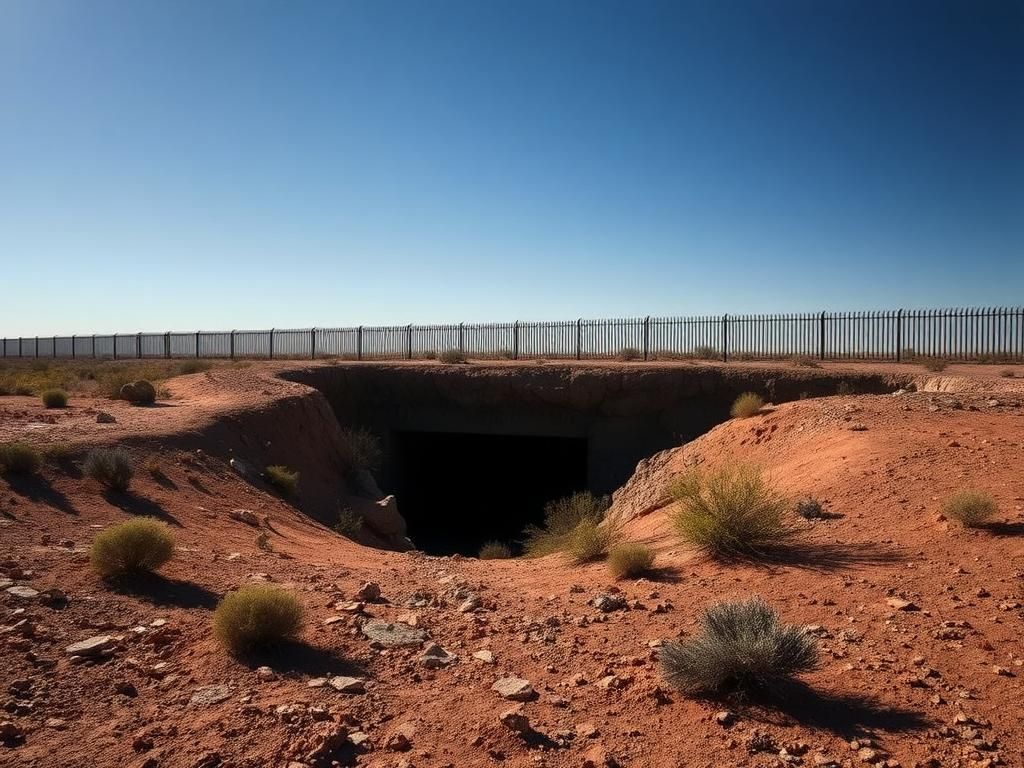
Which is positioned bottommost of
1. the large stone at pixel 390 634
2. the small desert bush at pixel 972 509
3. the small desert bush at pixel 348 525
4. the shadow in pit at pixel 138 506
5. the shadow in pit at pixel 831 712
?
the small desert bush at pixel 348 525

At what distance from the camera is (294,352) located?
37.1m

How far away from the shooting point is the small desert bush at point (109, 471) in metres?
9.92

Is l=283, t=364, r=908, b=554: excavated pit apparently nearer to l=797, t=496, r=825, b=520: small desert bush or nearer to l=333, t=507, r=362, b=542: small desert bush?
l=333, t=507, r=362, b=542: small desert bush

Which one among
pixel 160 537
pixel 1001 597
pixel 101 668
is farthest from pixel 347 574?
pixel 1001 597

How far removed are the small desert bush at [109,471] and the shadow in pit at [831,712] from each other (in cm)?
860

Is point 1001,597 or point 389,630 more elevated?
point 1001,597

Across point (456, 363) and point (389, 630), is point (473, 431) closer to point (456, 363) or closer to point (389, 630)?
point (456, 363)

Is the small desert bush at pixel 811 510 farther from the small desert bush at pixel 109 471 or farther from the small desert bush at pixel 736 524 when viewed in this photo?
the small desert bush at pixel 109 471

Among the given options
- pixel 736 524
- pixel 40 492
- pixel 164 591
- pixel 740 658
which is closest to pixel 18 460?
pixel 40 492

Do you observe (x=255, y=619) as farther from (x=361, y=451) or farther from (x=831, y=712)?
(x=361, y=451)

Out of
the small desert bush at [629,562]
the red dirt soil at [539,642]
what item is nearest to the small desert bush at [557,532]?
the red dirt soil at [539,642]

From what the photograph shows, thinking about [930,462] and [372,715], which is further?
[930,462]

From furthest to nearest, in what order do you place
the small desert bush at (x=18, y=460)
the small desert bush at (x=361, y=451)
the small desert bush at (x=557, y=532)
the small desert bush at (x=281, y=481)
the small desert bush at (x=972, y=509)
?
the small desert bush at (x=361, y=451) → the small desert bush at (x=281, y=481) → the small desert bush at (x=557, y=532) → the small desert bush at (x=18, y=460) → the small desert bush at (x=972, y=509)

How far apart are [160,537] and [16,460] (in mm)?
3964
